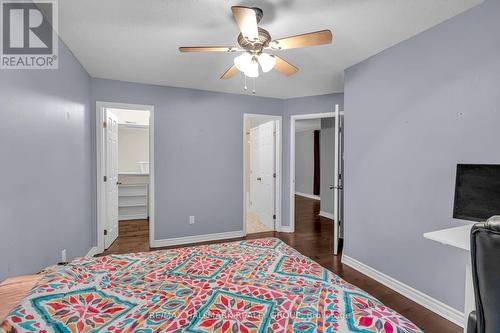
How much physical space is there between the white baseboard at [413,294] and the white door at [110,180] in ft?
11.2

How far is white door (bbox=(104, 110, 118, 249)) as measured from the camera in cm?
348

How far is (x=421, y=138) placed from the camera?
216 centimetres

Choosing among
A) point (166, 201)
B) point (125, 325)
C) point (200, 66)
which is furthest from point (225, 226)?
point (125, 325)

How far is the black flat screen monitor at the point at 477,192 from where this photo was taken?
1362 millimetres

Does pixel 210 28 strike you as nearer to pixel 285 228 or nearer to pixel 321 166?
pixel 285 228

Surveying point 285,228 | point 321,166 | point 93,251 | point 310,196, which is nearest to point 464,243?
point 285,228

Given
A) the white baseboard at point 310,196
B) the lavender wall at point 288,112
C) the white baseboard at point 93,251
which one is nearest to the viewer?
the white baseboard at point 93,251

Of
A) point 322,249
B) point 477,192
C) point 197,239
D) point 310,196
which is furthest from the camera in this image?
point 310,196

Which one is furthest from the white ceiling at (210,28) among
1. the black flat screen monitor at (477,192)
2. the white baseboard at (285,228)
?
the white baseboard at (285,228)

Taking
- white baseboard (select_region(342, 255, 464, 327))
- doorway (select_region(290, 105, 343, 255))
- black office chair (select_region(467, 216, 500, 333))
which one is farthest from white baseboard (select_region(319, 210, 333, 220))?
black office chair (select_region(467, 216, 500, 333))

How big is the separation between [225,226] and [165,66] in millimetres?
2579

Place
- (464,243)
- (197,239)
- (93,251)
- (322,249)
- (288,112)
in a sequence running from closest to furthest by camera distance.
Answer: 1. (464,243)
2. (93,251)
3. (322,249)
4. (197,239)
5. (288,112)

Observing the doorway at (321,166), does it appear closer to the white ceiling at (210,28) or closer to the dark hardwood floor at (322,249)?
the dark hardwood floor at (322,249)

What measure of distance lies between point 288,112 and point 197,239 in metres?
2.72
